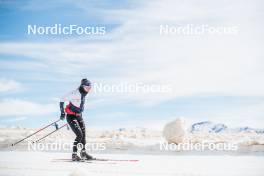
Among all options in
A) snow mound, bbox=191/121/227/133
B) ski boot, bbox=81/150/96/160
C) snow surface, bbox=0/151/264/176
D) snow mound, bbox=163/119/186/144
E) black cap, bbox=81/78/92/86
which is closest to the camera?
snow surface, bbox=0/151/264/176

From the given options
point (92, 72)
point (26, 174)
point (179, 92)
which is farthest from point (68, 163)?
point (179, 92)

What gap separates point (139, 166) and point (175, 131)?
1742mm

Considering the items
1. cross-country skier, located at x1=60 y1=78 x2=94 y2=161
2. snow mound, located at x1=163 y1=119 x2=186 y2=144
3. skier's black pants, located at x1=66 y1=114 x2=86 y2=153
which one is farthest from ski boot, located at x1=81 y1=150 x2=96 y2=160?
snow mound, located at x1=163 y1=119 x2=186 y2=144

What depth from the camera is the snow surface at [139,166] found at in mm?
6809

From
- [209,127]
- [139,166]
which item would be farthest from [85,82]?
[209,127]

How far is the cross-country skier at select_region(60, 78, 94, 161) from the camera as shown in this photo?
7562 mm

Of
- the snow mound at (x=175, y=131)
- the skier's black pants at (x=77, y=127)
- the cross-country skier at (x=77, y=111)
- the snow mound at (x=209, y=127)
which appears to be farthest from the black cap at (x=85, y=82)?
the snow mound at (x=209, y=127)

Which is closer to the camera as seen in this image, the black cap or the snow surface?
the snow surface

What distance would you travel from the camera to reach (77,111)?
7.64m

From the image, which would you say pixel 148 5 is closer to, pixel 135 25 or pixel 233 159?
pixel 135 25

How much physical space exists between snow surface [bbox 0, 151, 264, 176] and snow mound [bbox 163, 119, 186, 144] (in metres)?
0.76

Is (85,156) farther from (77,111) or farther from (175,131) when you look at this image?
(175,131)

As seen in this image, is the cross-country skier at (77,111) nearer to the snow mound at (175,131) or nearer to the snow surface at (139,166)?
the snow surface at (139,166)

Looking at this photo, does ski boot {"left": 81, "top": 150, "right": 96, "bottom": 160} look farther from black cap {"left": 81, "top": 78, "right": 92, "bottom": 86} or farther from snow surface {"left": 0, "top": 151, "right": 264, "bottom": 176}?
black cap {"left": 81, "top": 78, "right": 92, "bottom": 86}
